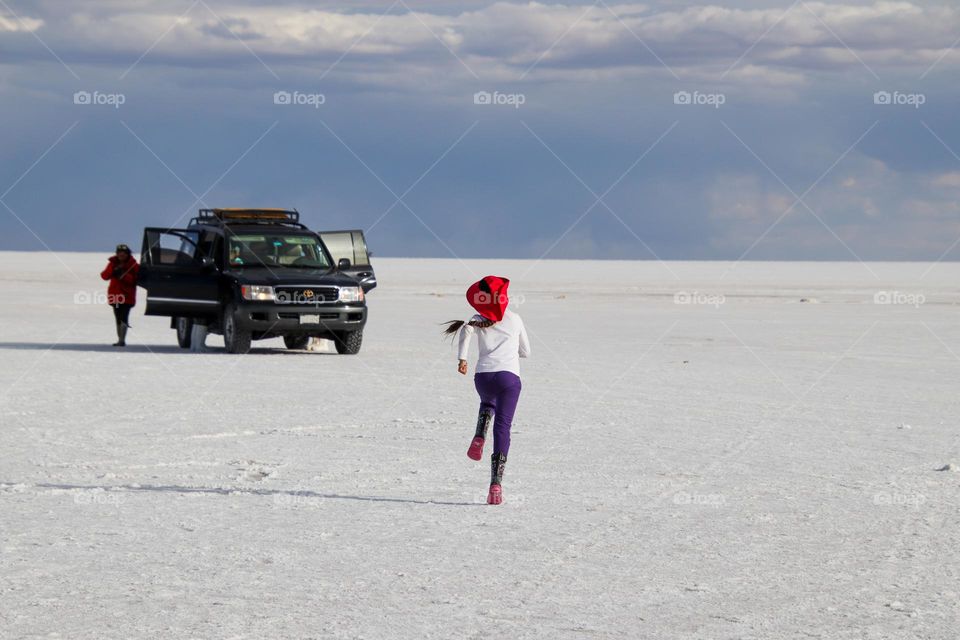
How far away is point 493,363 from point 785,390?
29.6ft

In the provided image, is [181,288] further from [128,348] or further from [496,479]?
[496,479]

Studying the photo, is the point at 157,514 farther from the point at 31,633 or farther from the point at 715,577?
the point at 715,577

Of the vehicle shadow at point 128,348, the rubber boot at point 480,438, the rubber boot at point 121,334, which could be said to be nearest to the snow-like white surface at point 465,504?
the rubber boot at point 480,438

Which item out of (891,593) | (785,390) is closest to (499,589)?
(891,593)

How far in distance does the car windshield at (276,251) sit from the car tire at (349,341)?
1.17 meters

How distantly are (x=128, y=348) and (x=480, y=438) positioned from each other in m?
16.0

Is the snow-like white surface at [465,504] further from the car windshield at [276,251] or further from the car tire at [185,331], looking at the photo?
the car tire at [185,331]

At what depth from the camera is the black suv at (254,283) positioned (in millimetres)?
22250

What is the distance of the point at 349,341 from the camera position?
23.2m

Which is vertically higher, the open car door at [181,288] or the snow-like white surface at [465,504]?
the open car door at [181,288]

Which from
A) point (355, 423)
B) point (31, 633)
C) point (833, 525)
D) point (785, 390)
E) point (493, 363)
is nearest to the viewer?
point (31, 633)

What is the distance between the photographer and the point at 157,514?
8.97m

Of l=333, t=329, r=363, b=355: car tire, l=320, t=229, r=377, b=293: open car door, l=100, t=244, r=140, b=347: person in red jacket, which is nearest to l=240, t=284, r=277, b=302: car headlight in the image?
l=333, t=329, r=363, b=355: car tire

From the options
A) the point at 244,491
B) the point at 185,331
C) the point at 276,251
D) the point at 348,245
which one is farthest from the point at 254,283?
the point at 244,491
